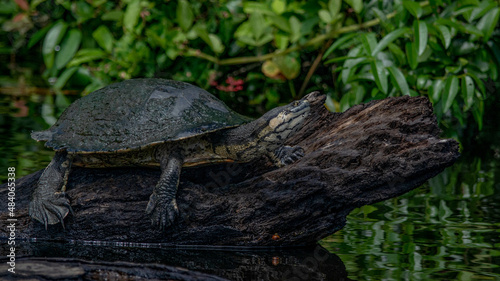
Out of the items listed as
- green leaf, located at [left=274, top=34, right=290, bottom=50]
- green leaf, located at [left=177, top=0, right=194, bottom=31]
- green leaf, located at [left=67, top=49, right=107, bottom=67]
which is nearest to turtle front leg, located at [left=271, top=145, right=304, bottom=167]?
green leaf, located at [left=274, top=34, right=290, bottom=50]

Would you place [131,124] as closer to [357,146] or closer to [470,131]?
[357,146]

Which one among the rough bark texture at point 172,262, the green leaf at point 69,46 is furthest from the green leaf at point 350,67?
the green leaf at point 69,46

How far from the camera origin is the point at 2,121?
248 inches

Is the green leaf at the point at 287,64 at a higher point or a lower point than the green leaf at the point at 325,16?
lower

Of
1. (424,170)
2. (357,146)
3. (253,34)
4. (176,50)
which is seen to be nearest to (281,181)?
(357,146)

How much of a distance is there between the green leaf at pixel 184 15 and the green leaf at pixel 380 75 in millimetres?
2562

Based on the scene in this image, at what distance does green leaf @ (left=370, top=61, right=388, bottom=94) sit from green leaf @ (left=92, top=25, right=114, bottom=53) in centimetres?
347

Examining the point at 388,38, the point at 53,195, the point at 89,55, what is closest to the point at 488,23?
the point at 388,38

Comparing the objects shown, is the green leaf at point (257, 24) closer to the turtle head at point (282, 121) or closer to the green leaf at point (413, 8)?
the green leaf at point (413, 8)

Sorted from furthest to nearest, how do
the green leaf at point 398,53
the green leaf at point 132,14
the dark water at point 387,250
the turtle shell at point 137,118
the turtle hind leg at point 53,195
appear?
1. the green leaf at point 132,14
2. the green leaf at point 398,53
3. the turtle shell at point 137,118
4. the turtle hind leg at point 53,195
5. the dark water at point 387,250

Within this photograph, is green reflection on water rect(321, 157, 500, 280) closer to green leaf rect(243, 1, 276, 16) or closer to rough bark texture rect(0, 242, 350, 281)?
rough bark texture rect(0, 242, 350, 281)

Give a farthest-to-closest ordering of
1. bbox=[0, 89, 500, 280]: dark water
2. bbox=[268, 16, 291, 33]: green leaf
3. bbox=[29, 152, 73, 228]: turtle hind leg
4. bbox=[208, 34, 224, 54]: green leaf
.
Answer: bbox=[208, 34, 224, 54]: green leaf
bbox=[268, 16, 291, 33]: green leaf
bbox=[29, 152, 73, 228]: turtle hind leg
bbox=[0, 89, 500, 280]: dark water

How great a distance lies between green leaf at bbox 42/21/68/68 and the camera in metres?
7.35

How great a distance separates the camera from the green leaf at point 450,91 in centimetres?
459
